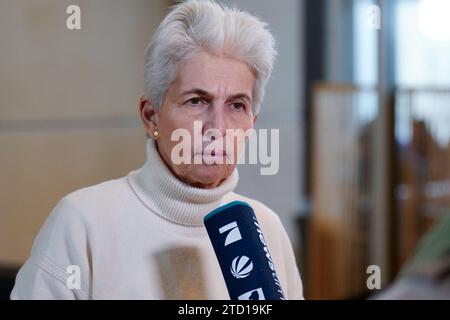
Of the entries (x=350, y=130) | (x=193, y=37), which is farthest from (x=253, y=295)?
(x=350, y=130)

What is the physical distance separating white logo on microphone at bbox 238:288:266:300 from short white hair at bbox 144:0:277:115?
0.32 feet

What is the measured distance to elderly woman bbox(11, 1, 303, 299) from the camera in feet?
1.02

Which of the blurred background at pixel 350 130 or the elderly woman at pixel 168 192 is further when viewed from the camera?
the blurred background at pixel 350 130

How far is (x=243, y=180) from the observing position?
1.14 feet

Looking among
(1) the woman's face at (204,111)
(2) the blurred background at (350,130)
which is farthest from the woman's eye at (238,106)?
(2) the blurred background at (350,130)

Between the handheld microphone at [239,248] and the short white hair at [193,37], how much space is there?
0.20ft

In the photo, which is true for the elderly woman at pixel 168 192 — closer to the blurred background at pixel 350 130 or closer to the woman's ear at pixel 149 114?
the woman's ear at pixel 149 114

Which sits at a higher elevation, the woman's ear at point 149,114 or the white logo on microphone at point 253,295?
the woman's ear at point 149,114

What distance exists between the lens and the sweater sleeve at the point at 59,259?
0.31 meters

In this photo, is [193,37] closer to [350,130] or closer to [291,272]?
[291,272]

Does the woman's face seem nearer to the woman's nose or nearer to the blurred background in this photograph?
the woman's nose

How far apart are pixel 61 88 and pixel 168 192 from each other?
98 millimetres

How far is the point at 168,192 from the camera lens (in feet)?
1.06
